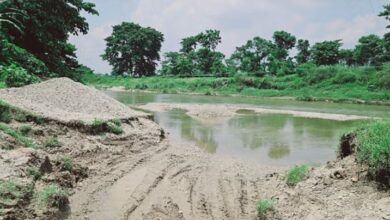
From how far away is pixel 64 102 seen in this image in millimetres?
13883

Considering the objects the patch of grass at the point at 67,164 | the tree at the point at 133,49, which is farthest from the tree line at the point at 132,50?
the patch of grass at the point at 67,164

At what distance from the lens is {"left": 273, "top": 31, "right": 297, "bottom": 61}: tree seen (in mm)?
57156

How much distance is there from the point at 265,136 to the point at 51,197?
11866 millimetres

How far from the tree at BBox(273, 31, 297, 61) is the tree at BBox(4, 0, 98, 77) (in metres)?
39.4

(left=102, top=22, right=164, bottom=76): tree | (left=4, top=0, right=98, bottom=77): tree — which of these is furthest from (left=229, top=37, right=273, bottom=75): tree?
(left=4, top=0, right=98, bottom=77): tree

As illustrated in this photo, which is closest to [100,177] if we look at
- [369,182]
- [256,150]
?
[369,182]

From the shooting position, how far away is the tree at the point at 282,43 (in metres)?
57.2

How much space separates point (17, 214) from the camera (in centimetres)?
582

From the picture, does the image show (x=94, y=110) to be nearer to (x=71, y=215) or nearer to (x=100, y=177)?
(x=100, y=177)

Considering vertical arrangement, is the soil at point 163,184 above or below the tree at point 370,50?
below

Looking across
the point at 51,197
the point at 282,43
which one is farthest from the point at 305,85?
the point at 51,197

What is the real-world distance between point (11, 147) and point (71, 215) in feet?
6.81

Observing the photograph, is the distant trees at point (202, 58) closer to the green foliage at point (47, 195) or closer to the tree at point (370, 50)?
the tree at point (370, 50)

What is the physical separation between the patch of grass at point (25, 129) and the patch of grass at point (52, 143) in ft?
1.73
